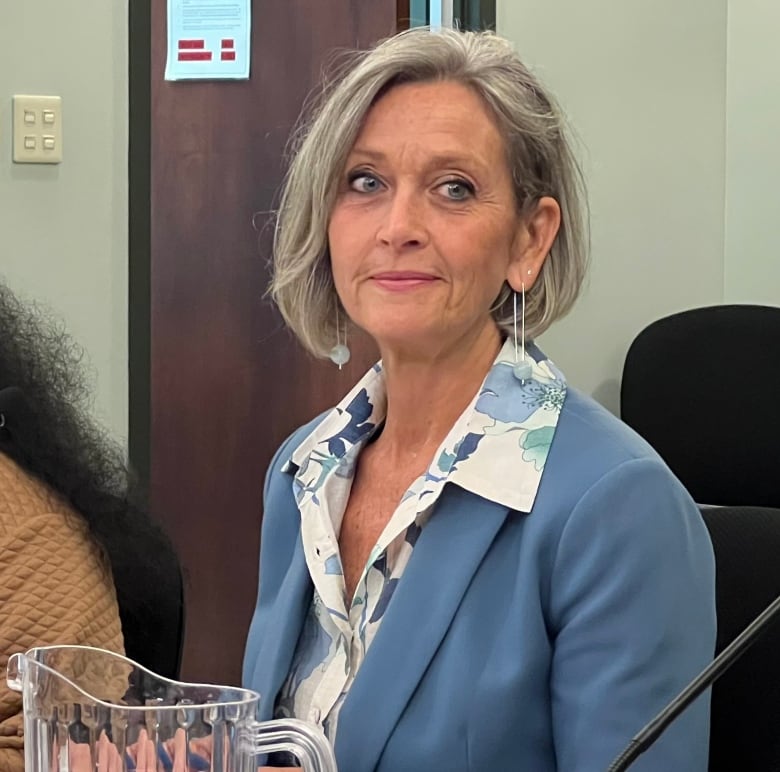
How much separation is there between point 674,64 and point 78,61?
4.69 ft

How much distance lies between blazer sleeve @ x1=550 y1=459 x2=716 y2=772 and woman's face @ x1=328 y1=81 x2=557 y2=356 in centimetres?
28

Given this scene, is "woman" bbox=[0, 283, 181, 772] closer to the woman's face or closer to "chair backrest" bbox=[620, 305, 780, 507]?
the woman's face

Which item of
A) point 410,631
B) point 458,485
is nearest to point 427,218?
point 458,485

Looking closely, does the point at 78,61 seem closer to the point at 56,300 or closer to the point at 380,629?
the point at 56,300

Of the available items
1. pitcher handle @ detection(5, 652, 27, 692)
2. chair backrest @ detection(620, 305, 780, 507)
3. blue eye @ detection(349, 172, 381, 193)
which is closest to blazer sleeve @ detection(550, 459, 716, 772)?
blue eye @ detection(349, 172, 381, 193)

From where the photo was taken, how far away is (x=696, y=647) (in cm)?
111

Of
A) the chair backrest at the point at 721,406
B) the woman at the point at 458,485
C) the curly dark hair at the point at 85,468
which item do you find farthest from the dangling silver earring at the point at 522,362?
the chair backrest at the point at 721,406

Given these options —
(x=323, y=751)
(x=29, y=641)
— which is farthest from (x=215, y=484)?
(x=323, y=751)

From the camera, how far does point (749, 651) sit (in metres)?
1.17

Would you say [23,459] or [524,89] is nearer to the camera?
[23,459]

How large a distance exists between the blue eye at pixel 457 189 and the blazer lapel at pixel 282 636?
0.41 metres

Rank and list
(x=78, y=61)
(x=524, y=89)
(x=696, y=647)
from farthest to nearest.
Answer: (x=78, y=61), (x=524, y=89), (x=696, y=647)

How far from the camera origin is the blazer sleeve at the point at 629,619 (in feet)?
3.56

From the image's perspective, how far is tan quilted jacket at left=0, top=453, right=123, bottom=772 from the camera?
1.00 meters
